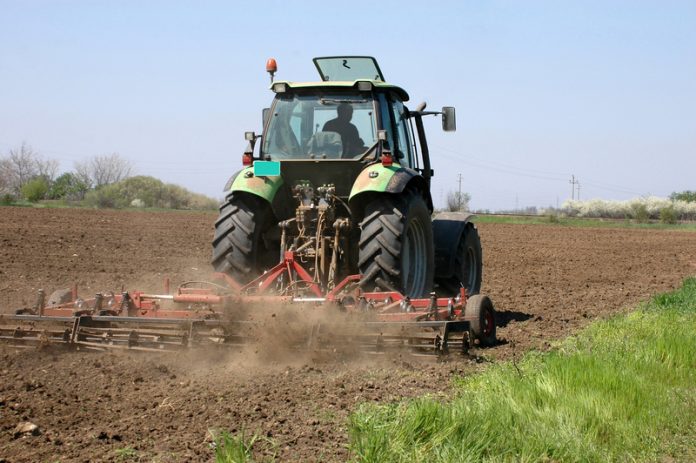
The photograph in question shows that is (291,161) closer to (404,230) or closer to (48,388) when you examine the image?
(404,230)

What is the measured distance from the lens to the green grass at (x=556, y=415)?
420cm

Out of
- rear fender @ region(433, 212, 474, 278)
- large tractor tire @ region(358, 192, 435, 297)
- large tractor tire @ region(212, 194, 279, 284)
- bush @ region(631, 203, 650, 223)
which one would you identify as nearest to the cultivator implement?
large tractor tire @ region(358, 192, 435, 297)

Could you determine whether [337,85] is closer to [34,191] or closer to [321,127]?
[321,127]

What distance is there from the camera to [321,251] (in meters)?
7.94

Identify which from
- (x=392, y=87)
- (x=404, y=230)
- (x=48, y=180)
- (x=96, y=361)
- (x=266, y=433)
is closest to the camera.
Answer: (x=266, y=433)

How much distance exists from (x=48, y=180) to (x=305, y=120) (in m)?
43.2

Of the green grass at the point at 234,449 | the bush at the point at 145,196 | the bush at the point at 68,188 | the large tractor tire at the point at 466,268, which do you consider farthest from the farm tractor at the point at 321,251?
the bush at the point at 68,188

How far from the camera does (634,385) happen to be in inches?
217

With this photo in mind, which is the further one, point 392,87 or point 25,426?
point 392,87

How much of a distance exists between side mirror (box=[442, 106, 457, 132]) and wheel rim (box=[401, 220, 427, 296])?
4.27ft

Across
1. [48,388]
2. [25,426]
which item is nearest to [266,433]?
[25,426]

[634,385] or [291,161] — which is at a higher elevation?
[291,161]

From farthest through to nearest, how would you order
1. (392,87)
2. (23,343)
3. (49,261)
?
(49,261)
(392,87)
(23,343)

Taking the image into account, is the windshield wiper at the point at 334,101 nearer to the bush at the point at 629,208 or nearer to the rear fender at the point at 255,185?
the rear fender at the point at 255,185
